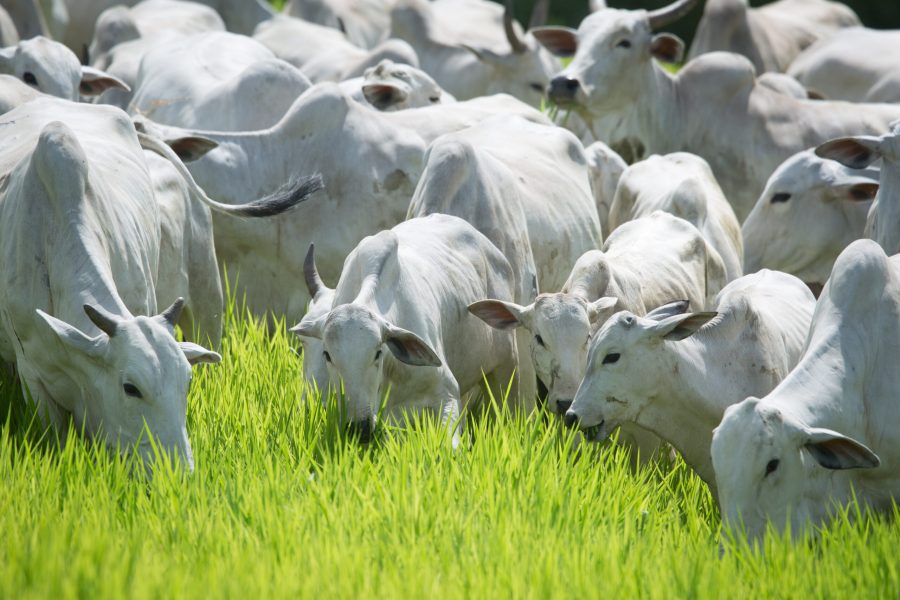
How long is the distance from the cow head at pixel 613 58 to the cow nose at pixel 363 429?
441 cm

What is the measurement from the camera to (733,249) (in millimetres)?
7625

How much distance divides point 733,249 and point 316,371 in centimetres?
277

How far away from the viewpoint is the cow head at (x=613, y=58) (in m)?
9.34

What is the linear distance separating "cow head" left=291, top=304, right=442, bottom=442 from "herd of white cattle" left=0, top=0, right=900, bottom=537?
10 mm

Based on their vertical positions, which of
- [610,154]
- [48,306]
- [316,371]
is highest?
[48,306]

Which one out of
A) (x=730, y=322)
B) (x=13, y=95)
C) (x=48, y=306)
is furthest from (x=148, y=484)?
(x=13, y=95)

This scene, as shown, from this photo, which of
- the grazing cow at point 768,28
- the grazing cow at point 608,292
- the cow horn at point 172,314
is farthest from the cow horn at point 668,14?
the cow horn at point 172,314

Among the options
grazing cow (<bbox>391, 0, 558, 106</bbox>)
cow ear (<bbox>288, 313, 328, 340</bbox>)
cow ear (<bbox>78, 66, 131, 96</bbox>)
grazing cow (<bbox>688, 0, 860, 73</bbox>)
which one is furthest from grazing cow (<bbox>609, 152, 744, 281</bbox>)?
grazing cow (<bbox>391, 0, 558, 106</bbox>)

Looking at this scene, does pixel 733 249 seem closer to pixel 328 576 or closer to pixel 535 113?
pixel 535 113

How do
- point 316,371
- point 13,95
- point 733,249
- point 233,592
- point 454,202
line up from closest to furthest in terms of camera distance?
point 233,592 < point 316,371 < point 454,202 < point 13,95 < point 733,249

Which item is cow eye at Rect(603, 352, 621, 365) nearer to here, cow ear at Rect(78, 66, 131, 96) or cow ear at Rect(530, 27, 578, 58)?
cow ear at Rect(78, 66, 131, 96)

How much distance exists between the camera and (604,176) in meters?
8.83

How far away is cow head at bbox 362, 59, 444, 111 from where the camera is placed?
8906 millimetres

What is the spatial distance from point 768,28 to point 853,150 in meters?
6.57
